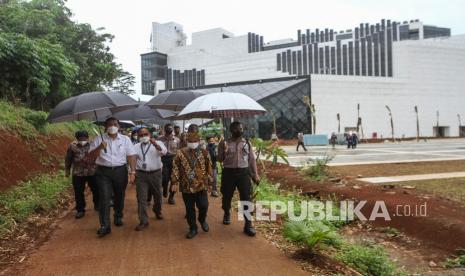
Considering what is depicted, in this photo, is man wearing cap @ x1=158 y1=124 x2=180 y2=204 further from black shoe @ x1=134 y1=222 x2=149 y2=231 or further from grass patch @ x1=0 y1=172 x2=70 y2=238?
grass patch @ x1=0 y1=172 x2=70 y2=238

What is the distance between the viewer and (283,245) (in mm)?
5328

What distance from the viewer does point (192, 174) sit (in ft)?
17.8

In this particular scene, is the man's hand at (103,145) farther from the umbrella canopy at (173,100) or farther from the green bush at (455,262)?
the green bush at (455,262)

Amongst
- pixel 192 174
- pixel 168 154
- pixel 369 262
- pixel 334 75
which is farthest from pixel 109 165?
pixel 334 75

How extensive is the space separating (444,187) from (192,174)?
6673 mm

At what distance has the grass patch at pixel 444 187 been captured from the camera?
8133mm

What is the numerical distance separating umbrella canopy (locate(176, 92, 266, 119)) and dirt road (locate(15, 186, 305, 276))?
182 cm

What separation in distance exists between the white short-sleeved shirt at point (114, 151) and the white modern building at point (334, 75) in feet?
122

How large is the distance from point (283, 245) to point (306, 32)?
320 feet

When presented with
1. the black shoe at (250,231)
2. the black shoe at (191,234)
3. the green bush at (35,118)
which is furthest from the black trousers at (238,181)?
the green bush at (35,118)

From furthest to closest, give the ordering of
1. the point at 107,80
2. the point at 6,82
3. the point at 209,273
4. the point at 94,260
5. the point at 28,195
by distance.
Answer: the point at 107,80 → the point at 6,82 → the point at 28,195 → the point at 94,260 → the point at 209,273

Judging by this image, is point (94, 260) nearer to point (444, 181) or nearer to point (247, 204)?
point (247, 204)

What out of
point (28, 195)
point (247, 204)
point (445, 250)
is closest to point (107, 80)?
point (28, 195)

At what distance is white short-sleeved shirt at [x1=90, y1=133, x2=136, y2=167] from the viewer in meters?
5.69
